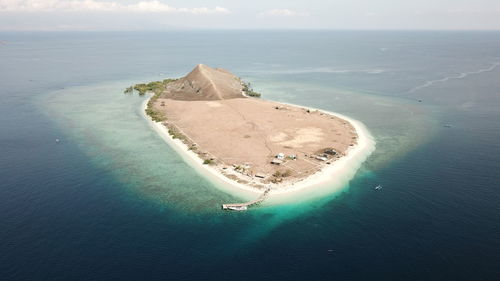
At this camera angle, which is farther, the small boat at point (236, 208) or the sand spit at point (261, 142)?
the sand spit at point (261, 142)

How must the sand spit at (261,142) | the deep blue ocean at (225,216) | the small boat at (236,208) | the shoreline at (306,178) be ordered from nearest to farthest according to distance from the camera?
the deep blue ocean at (225,216) → the small boat at (236,208) → the shoreline at (306,178) → the sand spit at (261,142)

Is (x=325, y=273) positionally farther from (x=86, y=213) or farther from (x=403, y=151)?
(x=403, y=151)

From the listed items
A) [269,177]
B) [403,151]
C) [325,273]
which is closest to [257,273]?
[325,273]

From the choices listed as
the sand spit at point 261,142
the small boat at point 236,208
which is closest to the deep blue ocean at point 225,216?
the small boat at point 236,208

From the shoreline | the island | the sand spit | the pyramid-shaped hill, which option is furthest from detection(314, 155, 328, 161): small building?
the pyramid-shaped hill

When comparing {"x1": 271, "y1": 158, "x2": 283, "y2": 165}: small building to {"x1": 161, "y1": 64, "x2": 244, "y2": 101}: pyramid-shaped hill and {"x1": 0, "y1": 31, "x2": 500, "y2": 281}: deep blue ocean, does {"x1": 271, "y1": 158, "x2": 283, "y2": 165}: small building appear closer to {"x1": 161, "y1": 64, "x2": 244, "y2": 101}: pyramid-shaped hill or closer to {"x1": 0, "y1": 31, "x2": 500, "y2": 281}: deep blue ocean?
{"x1": 0, "y1": 31, "x2": 500, "y2": 281}: deep blue ocean

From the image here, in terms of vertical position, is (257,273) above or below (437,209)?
below

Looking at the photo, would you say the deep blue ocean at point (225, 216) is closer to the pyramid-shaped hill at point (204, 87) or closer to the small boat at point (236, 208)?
the small boat at point (236, 208)

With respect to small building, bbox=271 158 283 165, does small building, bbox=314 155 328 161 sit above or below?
above
